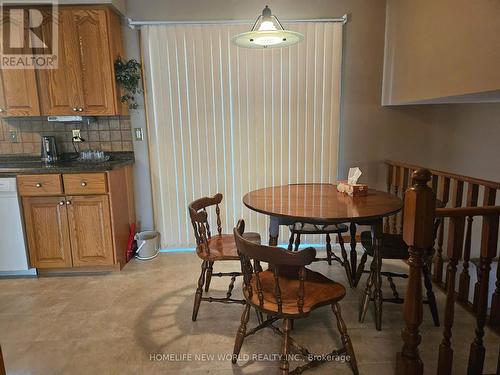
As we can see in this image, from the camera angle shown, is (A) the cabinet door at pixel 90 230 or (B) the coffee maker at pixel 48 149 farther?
(B) the coffee maker at pixel 48 149

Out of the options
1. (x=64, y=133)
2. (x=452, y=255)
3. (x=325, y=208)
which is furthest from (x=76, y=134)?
(x=452, y=255)

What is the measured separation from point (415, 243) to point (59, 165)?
9.58ft

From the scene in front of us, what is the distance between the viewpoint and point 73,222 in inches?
110

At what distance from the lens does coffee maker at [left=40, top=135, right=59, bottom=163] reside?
124 inches

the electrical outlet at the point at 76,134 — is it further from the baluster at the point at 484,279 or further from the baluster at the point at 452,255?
the baluster at the point at 484,279

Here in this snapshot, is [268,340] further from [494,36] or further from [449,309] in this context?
[494,36]

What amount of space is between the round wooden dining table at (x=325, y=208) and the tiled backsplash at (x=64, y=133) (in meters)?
1.79

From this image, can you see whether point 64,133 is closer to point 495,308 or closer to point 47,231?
point 47,231

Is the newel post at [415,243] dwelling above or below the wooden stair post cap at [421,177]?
below

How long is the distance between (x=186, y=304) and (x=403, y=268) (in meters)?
1.96

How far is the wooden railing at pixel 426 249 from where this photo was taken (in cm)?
123

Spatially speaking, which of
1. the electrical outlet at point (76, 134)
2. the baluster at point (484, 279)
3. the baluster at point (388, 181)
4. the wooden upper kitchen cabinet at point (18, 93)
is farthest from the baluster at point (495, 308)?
the wooden upper kitchen cabinet at point (18, 93)

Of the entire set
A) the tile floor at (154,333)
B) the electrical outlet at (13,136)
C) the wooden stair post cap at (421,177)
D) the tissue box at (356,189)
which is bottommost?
the tile floor at (154,333)

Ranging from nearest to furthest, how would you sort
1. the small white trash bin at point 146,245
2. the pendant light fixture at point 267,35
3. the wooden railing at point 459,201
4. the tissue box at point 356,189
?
1. the wooden railing at point 459,201
2. the pendant light fixture at point 267,35
3. the tissue box at point 356,189
4. the small white trash bin at point 146,245
